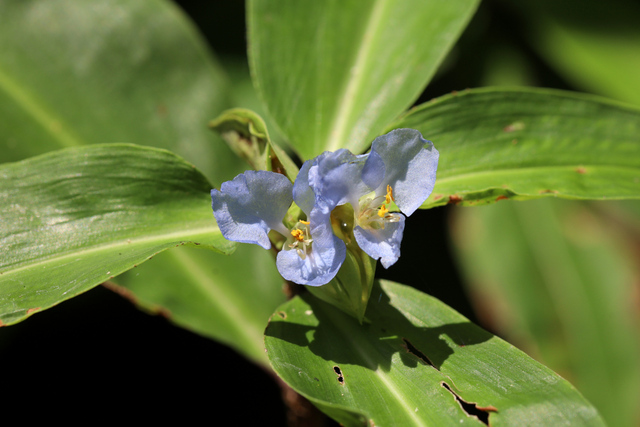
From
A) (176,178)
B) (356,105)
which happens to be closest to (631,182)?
(356,105)

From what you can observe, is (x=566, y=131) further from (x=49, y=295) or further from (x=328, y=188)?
(x=49, y=295)

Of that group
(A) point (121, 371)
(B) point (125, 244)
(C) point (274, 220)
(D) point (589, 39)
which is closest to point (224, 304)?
(A) point (121, 371)

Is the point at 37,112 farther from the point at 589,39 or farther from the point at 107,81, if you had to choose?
the point at 589,39

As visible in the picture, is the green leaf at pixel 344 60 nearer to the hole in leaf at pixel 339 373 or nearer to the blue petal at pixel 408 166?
the blue petal at pixel 408 166

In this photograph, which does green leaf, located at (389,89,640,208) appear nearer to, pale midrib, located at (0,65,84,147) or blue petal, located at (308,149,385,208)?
blue petal, located at (308,149,385,208)

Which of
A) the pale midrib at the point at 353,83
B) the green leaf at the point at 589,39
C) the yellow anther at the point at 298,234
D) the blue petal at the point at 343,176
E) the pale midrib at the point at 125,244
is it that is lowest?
the yellow anther at the point at 298,234

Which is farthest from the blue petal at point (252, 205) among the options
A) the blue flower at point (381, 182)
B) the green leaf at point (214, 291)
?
the green leaf at point (214, 291)

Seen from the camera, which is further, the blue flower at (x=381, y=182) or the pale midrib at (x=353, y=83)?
the pale midrib at (x=353, y=83)

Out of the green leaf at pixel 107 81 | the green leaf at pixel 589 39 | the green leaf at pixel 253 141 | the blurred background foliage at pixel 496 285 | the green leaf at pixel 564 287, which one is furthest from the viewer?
the green leaf at pixel 589 39
